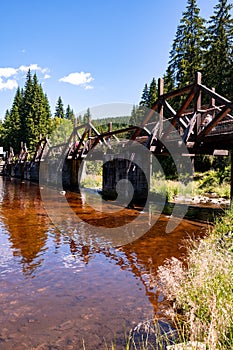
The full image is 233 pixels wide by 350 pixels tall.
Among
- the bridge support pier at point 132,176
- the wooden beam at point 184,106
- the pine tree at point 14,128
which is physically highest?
the pine tree at point 14,128

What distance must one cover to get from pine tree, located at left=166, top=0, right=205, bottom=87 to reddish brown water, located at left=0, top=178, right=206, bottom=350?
89.3 feet

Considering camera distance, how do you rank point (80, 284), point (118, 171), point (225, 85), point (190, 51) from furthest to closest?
1. point (190, 51)
2. point (225, 85)
3. point (118, 171)
4. point (80, 284)

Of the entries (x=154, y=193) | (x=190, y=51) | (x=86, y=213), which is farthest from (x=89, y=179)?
(x=190, y=51)

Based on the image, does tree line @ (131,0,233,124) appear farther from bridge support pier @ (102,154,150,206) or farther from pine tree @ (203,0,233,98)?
bridge support pier @ (102,154,150,206)

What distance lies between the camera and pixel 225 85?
27312 millimetres

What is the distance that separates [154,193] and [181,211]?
3.67 metres

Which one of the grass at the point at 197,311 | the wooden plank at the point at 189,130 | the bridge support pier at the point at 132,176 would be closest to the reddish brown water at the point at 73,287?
the grass at the point at 197,311

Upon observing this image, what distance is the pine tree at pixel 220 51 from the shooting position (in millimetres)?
27450

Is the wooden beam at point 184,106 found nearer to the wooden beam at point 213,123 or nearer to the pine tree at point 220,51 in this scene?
the wooden beam at point 213,123

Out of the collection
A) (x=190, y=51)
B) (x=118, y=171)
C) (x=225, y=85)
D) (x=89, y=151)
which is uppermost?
(x=190, y=51)

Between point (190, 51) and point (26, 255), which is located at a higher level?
point (190, 51)

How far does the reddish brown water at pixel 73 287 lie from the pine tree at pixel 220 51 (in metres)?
22.4

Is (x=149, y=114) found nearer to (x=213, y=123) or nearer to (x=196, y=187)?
(x=213, y=123)

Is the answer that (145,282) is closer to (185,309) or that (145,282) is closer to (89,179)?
(185,309)
